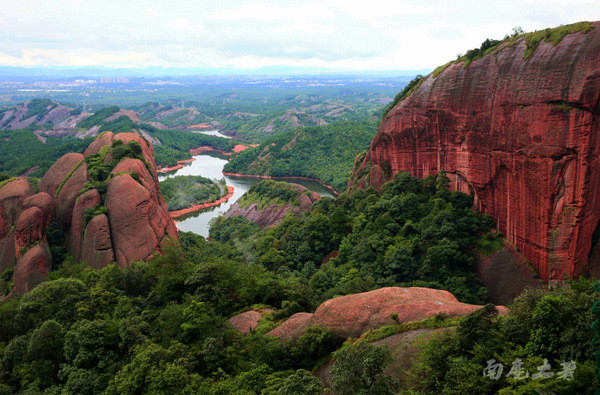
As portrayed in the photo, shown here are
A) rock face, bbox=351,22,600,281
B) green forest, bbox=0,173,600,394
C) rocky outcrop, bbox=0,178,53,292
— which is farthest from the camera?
rocky outcrop, bbox=0,178,53,292

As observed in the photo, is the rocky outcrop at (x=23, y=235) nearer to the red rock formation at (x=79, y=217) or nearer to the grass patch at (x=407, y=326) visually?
the red rock formation at (x=79, y=217)

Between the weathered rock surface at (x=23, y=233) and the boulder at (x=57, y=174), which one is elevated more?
the boulder at (x=57, y=174)

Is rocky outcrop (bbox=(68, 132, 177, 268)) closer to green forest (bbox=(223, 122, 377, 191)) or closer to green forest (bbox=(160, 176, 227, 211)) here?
green forest (bbox=(160, 176, 227, 211))

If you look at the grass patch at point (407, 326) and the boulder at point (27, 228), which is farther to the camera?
the boulder at point (27, 228)

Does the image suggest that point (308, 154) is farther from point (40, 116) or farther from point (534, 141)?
point (40, 116)

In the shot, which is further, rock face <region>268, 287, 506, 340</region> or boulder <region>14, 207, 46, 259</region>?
boulder <region>14, 207, 46, 259</region>

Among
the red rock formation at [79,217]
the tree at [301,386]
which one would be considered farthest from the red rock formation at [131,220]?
the tree at [301,386]

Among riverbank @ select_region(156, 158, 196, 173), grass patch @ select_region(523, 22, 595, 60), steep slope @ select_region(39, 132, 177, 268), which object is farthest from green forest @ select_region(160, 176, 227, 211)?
grass patch @ select_region(523, 22, 595, 60)
